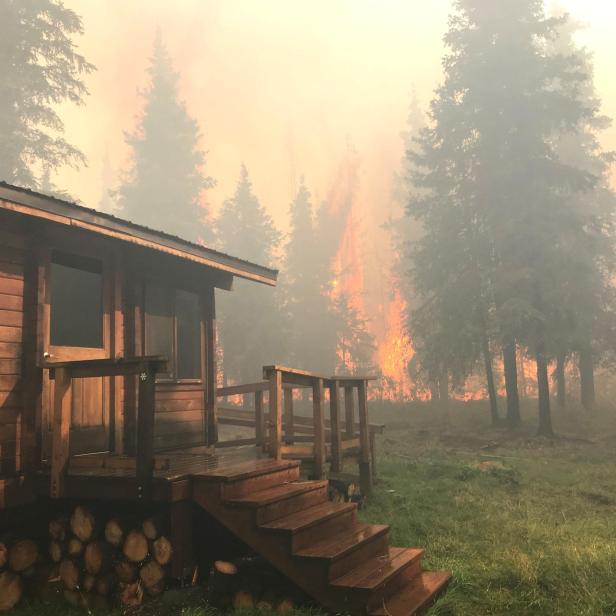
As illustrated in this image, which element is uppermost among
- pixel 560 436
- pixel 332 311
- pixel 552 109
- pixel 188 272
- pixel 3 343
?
pixel 552 109

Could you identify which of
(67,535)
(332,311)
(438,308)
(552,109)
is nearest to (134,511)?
(67,535)

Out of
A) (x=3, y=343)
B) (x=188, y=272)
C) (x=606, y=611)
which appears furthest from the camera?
(x=188, y=272)

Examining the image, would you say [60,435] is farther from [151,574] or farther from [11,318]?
[151,574]

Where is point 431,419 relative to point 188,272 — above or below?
below

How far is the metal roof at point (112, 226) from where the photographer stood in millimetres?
6430

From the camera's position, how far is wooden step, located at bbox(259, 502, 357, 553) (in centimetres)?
546

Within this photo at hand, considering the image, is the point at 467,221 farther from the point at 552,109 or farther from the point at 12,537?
the point at 12,537

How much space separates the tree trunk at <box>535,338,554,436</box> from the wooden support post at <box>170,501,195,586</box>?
16.4 m

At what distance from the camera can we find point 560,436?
19.2 meters

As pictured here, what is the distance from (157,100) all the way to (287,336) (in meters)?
21.0

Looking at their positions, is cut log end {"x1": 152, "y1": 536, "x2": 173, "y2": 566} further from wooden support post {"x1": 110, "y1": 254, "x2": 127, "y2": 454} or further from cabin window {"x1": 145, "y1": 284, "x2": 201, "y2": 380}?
cabin window {"x1": 145, "y1": 284, "x2": 201, "y2": 380}

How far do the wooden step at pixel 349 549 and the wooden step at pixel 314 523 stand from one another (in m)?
0.08

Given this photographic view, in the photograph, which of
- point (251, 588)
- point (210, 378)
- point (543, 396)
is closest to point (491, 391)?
point (543, 396)

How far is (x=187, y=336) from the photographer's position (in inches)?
386
